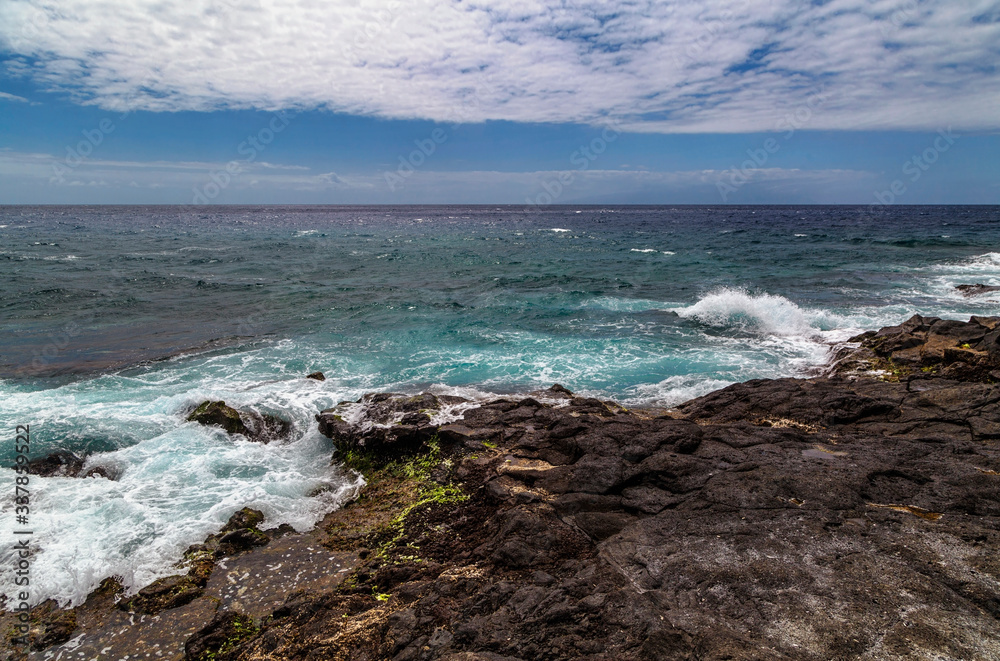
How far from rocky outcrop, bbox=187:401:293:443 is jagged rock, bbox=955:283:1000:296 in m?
32.3

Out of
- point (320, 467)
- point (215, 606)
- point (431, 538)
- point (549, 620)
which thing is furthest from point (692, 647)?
point (320, 467)

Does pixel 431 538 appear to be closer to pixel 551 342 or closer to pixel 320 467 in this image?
pixel 320 467

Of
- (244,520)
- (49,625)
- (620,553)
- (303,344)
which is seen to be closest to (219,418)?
(244,520)

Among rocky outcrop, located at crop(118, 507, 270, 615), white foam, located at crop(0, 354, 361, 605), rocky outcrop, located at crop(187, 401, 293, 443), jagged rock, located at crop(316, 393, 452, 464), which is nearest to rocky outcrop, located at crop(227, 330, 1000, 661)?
jagged rock, located at crop(316, 393, 452, 464)

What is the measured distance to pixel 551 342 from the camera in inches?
768

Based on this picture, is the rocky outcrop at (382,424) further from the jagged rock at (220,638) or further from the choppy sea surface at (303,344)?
the jagged rock at (220,638)

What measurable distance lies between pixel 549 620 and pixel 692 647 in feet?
4.32

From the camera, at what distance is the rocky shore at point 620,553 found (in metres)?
4.71

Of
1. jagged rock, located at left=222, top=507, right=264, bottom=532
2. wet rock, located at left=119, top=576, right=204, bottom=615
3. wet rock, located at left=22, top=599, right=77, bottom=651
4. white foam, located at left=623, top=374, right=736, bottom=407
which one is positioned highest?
white foam, located at left=623, top=374, right=736, bottom=407

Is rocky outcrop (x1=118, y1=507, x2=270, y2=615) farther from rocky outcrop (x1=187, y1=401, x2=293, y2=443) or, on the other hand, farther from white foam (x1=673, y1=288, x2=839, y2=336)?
white foam (x1=673, y1=288, x2=839, y2=336)

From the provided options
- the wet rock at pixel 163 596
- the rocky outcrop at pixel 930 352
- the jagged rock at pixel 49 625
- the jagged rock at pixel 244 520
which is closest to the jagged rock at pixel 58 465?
the jagged rock at pixel 49 625

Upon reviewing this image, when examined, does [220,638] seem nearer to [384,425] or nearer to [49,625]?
[49,625]

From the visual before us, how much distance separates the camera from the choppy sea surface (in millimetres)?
9000

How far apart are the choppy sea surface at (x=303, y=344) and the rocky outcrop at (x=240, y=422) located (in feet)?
0.95
